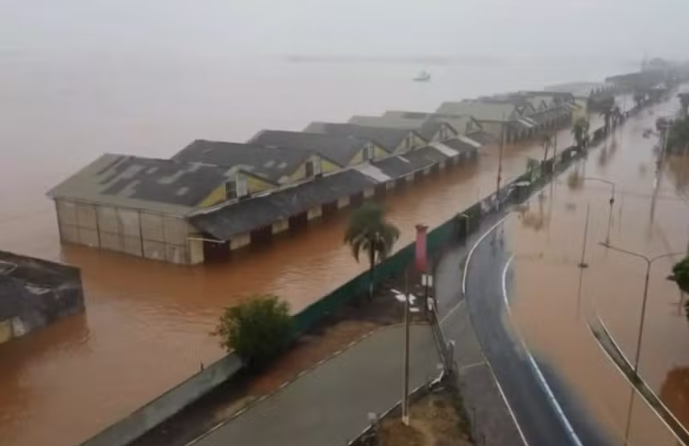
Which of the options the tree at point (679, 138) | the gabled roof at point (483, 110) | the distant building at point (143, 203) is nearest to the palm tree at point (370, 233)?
the distant building at point (143, 203)

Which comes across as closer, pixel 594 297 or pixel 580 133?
pixel 594 297

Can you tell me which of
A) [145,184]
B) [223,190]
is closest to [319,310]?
[223,190]

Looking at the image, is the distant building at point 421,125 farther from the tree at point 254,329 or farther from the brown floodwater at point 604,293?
the tree at point 254,329

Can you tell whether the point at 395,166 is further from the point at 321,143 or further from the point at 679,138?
the point at 679,138

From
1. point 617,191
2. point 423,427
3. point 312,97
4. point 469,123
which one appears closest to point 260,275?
point 423,427

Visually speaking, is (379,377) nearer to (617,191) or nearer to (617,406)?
(617,406)
